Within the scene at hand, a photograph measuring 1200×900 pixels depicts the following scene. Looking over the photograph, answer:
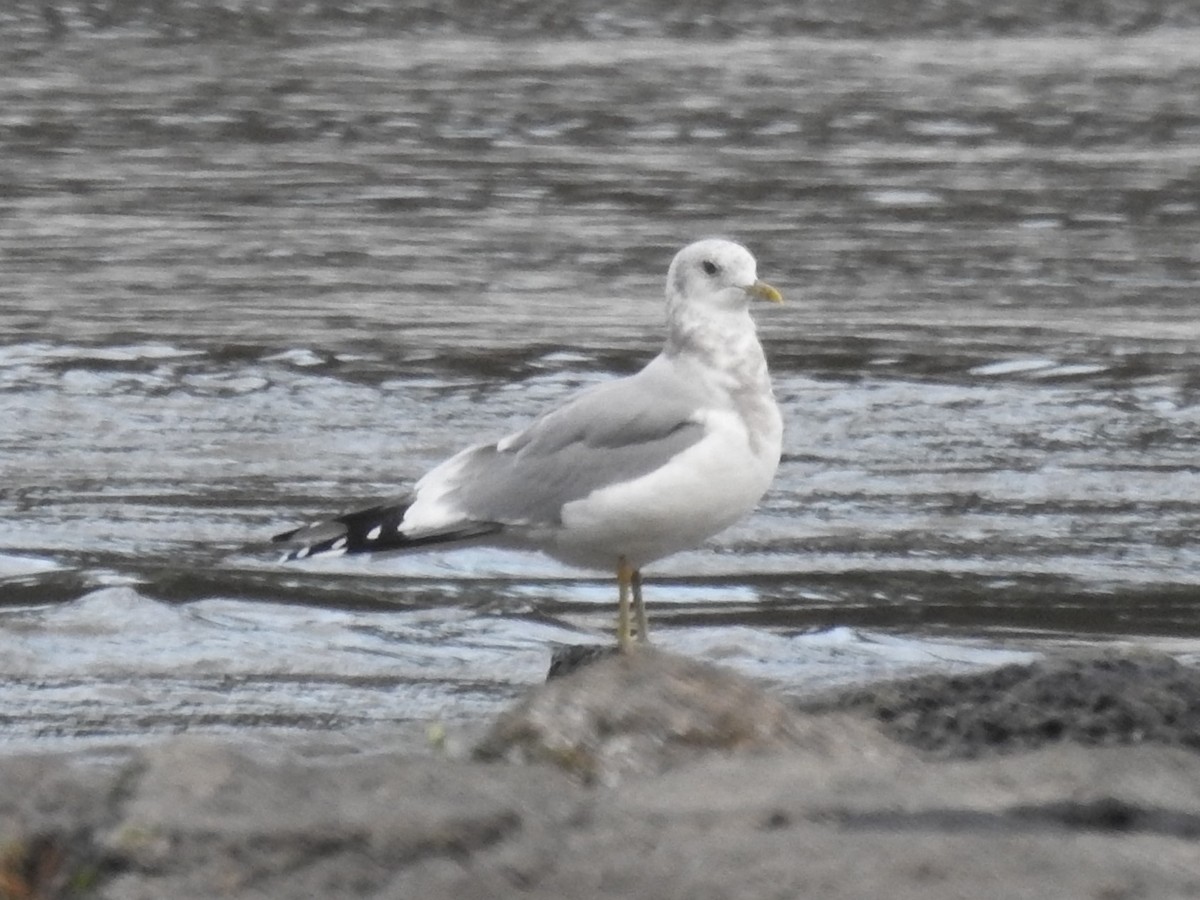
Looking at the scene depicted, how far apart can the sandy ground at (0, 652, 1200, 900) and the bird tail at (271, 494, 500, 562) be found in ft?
6.71

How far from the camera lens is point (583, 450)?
20.7ft

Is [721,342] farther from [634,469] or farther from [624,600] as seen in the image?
[624,600]

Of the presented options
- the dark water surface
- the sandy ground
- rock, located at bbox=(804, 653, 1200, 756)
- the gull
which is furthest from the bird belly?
the sandy ground

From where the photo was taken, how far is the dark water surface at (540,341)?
746 cm

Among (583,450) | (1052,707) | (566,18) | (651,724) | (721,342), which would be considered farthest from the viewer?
(566,18)

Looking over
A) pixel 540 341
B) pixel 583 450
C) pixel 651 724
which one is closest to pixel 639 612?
pixel 583 450

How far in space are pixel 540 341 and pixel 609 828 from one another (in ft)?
25.3

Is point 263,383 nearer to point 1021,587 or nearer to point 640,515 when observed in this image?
point 1021,587

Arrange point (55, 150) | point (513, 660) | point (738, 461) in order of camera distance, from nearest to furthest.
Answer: point (738, 461) → point (513, 660) → point (55, 150)

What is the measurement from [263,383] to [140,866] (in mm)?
7045

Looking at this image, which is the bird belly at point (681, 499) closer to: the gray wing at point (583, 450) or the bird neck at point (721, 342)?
the gray wing at point (583, 450)

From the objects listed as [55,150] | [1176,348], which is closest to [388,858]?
[1176,348]

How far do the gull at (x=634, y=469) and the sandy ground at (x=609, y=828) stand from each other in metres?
1.96

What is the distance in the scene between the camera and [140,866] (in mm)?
3799
